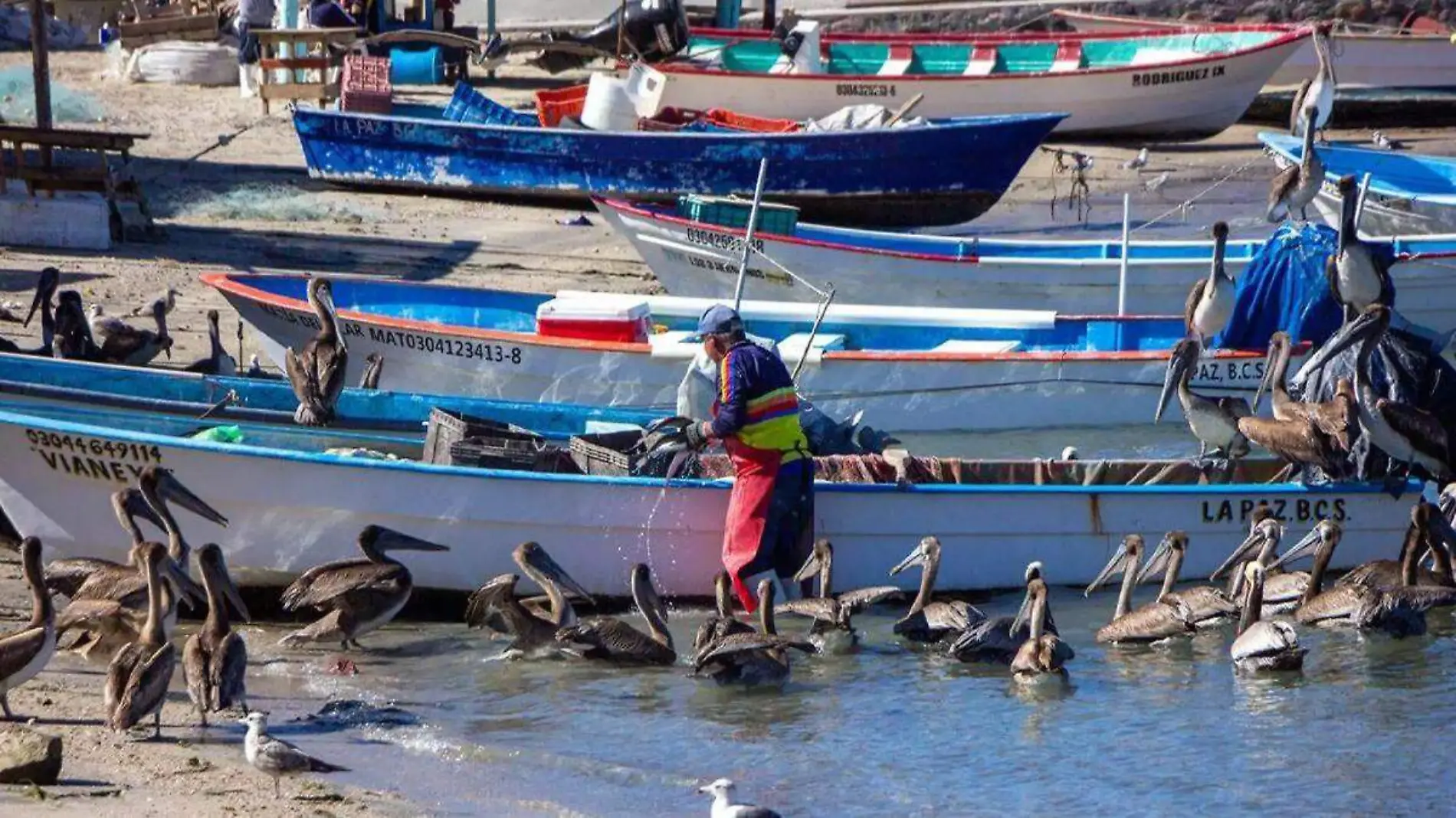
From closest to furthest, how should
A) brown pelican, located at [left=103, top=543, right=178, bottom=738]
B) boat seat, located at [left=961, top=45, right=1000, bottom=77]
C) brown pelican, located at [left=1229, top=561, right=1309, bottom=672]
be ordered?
brown pelican, located at [left=103, top=543, right=178, bottom=738], brown pelican, located at [left=1229, top=561, right=1309, bottom=672], boat seat, located at [left=961, top=45, right=1000, bottom=77]

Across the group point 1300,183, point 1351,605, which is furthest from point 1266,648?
point 1300,183

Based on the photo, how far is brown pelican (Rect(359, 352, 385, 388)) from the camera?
14352mm

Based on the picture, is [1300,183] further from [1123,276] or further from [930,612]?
[930,612]

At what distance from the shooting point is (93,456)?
11.3 m

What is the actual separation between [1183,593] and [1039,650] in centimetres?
125

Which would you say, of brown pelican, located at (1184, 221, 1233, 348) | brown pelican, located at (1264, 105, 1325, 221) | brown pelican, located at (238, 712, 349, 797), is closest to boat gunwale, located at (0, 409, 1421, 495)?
brown pelican, located at (238, 712, 349, 797)

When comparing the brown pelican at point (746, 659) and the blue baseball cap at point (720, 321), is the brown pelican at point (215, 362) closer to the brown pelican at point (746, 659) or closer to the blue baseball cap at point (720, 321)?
the blue baseball cap at point (720, 321)

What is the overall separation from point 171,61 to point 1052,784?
21683 millimetres

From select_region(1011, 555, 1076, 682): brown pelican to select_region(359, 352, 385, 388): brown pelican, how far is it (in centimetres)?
529

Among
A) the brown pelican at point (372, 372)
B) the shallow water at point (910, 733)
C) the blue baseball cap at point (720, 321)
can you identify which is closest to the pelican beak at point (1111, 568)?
the shallow water at point (910, 733)

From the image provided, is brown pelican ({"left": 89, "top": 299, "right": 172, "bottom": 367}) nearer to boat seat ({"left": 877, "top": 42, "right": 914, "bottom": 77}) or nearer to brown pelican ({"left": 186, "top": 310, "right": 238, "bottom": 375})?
brown pelican ({"left": 186, "top": 310, "right": 238, "bottom": 375})

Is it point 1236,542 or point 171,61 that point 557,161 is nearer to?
point 171,61

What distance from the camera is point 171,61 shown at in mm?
A: 28312

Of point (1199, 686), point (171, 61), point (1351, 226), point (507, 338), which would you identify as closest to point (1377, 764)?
point (1199, 686)
